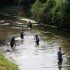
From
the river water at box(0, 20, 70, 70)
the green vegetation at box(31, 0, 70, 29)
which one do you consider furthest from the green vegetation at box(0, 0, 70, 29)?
Result: the river water at box(0, 20, 70, 70)

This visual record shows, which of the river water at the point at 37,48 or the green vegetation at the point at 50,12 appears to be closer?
the river water at the point at 37,48

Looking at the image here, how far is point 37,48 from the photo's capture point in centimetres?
4531

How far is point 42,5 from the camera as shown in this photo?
7444 centimetres

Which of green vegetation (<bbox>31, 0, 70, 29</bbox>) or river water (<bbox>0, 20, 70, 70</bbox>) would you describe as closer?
river water (<bbox>0, 20, 70, 70</bbox>)

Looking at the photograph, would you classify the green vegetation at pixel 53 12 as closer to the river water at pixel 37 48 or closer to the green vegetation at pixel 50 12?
the green vegetation at pixel 50 12

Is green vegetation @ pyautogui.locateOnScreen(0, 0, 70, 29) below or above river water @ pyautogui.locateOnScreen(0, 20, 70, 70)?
above

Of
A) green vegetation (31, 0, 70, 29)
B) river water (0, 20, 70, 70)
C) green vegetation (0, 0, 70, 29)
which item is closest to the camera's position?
river water (0, 20, 70, 70)

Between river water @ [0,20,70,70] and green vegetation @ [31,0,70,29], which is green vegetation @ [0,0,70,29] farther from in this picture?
river water @ [0,20,70,70]

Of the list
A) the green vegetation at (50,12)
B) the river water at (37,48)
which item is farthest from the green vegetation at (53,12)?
the river water at (37,48)

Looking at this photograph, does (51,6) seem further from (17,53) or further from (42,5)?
(17,53)

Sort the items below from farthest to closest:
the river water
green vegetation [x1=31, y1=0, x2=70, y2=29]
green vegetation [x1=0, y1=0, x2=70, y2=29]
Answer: green vegetation [x1=0, y1=0, x2=70, y2=29] < green vegetation [x1=31, y1=0, x2=70, y2=29] < the river water

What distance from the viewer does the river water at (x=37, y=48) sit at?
1395 inches

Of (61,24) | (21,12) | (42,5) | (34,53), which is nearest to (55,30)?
(61,24)

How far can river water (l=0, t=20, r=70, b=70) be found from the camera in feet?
116
